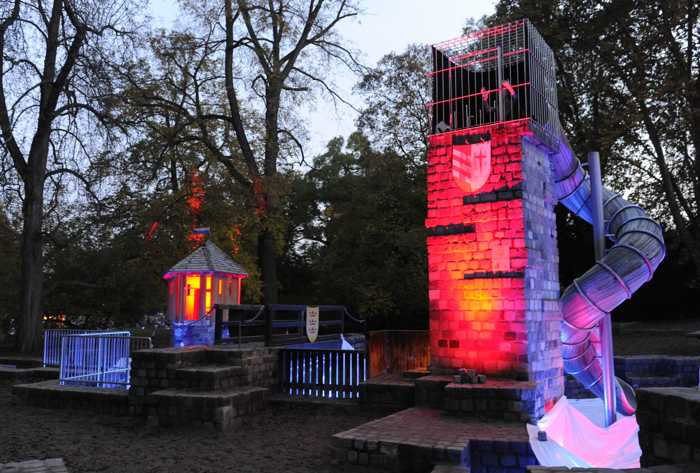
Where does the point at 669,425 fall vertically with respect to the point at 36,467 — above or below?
above

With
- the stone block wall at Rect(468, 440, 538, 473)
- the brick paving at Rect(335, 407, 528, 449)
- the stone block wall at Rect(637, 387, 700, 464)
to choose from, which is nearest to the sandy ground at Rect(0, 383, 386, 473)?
the brick paving at Rect(335, 407, 528, 449)

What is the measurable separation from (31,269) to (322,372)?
47.9 feet

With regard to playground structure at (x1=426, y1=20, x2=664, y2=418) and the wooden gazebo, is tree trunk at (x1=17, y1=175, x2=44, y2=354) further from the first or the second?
playground structure at (x1=426, y1=20, x2=664, y2=418)

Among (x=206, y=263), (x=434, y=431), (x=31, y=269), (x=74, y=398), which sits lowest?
(x=74, y=398)

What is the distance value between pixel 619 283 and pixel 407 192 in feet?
53.4

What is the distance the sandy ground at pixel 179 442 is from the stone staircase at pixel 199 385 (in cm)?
25

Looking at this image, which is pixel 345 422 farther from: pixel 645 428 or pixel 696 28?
pixel 696 28

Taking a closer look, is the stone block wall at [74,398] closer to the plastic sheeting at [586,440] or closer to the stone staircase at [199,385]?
the stone staircase at [199,385]

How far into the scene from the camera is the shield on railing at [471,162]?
9.91 m

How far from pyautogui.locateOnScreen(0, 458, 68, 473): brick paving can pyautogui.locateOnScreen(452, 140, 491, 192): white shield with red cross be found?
749 cm

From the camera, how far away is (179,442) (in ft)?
29.7

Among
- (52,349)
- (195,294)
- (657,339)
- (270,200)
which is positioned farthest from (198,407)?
(657,339)

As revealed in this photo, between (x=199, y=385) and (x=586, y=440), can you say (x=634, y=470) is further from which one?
(x=199, y=385)

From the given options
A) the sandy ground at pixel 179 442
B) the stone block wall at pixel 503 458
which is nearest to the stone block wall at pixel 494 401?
the stone block wall at pixel 503 458
